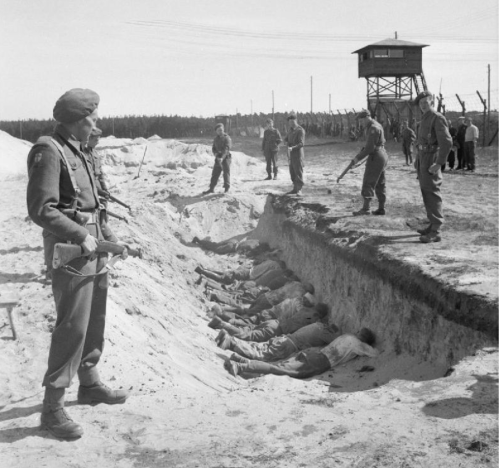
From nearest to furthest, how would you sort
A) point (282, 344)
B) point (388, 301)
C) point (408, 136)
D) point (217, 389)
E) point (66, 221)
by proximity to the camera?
point (66, 221) → point (217, 389) → point (388, 301) → point (282, 344) → point (408, 136)

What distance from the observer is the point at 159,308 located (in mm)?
7574

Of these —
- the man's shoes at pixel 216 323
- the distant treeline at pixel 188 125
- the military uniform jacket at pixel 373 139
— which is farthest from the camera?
the distant treeline at pixel 188 125

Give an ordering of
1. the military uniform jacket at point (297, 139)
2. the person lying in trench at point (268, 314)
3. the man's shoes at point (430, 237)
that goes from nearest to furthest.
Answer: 1. the man's shoes at point (430, 237)
2. the person lying in trench at point (268, 314)
3. the military uniform jacket at point (297, 139)

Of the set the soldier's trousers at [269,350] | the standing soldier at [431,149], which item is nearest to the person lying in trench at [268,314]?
the soldier's trousers at [269,350]

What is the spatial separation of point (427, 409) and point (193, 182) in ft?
45.1

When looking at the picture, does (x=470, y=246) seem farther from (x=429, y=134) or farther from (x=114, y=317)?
(x=114, y=317)

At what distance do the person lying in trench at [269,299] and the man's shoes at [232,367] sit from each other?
83.2 inches

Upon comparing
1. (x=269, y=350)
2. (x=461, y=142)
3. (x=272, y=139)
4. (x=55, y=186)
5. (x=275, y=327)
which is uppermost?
(x=272, y=139)

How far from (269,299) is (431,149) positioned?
3195 millimetres

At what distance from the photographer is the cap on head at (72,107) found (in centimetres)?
353

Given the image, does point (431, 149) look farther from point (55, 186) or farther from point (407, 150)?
point (407, 150)

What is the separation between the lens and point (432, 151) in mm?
7332

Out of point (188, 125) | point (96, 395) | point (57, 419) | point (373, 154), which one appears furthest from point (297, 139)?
point (188, 125)

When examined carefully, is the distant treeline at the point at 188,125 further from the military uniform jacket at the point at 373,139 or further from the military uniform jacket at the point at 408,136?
the military uniform jacket at the point at 373,139
